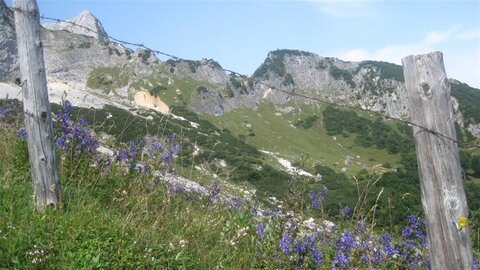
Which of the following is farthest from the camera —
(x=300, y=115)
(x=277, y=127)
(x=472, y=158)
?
(x=300, y=115)

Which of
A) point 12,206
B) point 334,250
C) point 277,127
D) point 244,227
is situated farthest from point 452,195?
point 277,127

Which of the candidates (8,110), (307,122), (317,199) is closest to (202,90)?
(307,122)

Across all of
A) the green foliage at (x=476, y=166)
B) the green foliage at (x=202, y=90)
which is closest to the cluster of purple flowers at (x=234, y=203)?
the green foliage at (x=476, y=166)

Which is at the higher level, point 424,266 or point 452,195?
→ point 452,195

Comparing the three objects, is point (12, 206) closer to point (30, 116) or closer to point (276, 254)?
point (30, 116)

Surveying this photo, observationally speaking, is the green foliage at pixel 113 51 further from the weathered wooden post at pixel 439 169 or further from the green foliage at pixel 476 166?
the weathered wooden post at pixel 439 169

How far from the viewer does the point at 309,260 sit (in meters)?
4.12

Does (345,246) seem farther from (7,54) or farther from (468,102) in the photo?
(468,102)

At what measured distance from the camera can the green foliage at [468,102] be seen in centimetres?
14688

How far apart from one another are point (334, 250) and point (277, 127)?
5549 inches

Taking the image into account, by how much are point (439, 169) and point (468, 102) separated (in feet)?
583

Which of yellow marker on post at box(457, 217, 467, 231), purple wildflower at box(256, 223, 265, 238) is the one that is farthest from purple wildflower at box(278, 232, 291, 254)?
yellow marker on post at box(457, 217, 467, 231)

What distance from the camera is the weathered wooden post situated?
323 cm

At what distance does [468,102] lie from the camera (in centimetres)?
16000
